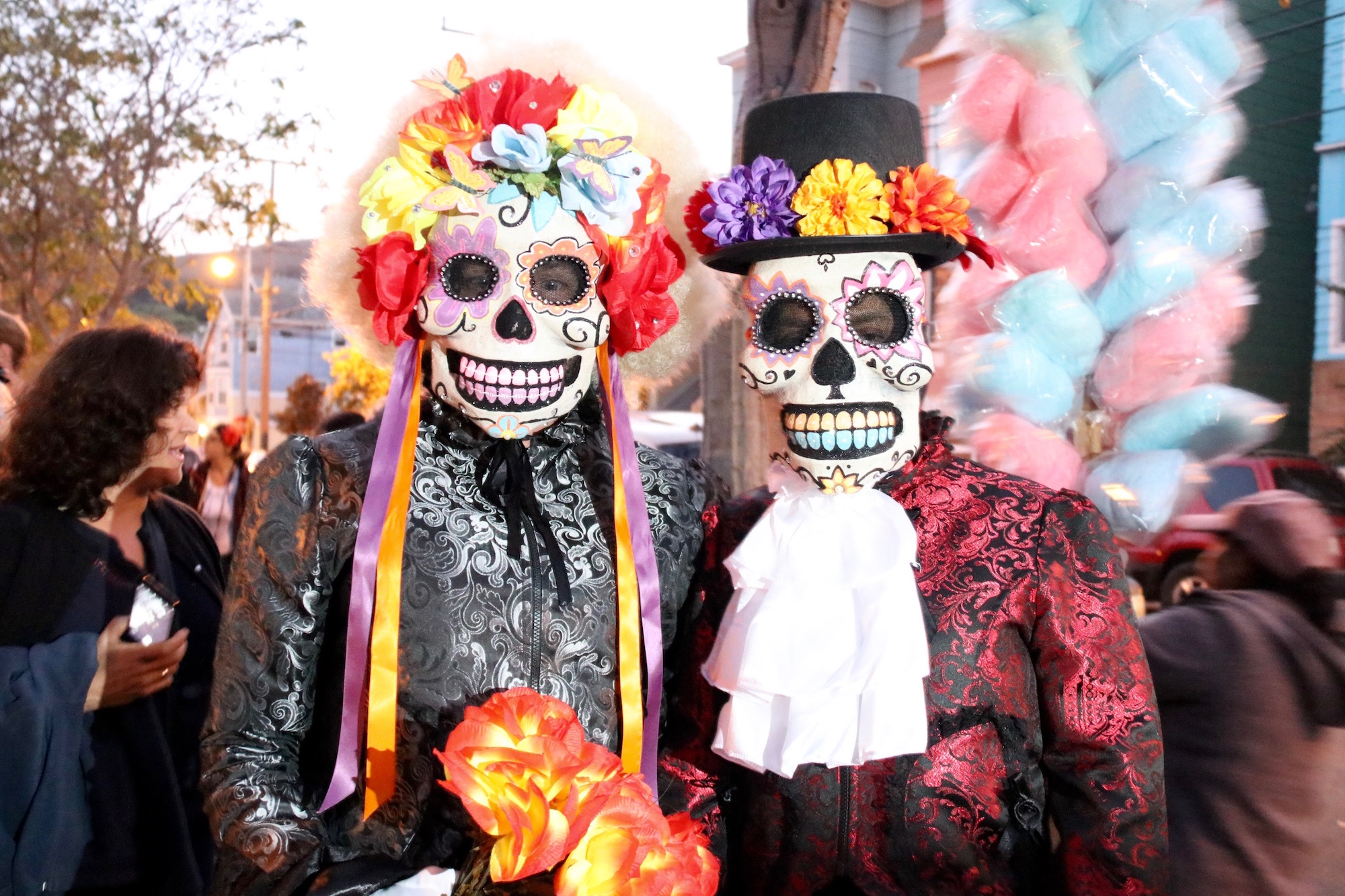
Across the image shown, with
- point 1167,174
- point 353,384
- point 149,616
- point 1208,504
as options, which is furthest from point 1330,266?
point 353,384

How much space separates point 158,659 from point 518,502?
44.3 inches

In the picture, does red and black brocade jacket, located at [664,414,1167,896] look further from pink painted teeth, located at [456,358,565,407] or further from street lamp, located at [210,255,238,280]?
street lamp, located at [210,255,238,280]

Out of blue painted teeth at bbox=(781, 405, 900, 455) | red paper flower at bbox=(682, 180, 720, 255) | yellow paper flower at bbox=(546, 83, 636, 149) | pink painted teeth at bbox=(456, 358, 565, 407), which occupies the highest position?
yellow paper flower at bbox=(546, 83, 636, 149)

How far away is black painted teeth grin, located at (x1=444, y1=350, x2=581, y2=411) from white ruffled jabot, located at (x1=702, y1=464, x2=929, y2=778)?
45cm

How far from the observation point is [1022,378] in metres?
2.43


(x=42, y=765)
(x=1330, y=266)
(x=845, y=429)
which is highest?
(x=1330, y=266)

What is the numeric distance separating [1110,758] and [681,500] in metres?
0.89

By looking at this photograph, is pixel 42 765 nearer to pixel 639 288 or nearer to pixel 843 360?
pixel 639 288

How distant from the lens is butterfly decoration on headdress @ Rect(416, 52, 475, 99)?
1.97 meters

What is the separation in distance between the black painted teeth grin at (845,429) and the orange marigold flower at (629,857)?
0.70 metres

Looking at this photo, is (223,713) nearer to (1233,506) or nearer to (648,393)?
(648,393)

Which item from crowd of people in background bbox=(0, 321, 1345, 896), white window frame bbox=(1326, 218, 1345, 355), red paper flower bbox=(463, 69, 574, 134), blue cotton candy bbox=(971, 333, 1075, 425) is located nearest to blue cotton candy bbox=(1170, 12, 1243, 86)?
blue cotton candy bbox=(971, 333, 1075, 425)

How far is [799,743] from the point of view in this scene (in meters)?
1.74

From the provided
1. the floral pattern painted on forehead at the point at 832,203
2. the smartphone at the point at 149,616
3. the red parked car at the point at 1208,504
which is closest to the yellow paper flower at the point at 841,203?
the floral pattern painted on forehead at the point at 832,203
